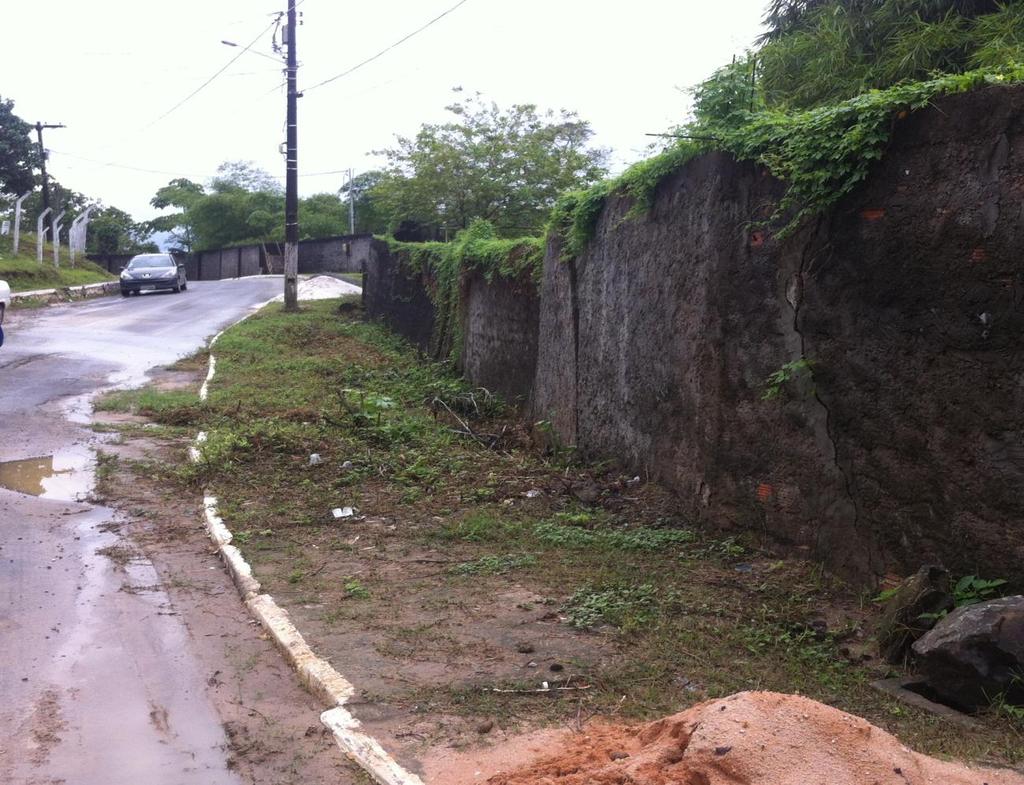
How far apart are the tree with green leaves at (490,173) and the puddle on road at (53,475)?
46.7ft

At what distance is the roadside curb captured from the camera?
398cm

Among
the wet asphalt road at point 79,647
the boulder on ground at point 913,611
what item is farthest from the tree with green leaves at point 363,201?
the boulder on ground at point 913,611

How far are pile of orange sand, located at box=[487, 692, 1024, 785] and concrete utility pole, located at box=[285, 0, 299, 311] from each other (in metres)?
21.5

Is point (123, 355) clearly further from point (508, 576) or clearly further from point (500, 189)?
point (508, 576)

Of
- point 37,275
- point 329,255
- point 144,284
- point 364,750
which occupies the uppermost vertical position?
point 329,255

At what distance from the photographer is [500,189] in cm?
2447

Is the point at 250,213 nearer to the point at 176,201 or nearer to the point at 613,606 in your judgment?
the point at 176,201

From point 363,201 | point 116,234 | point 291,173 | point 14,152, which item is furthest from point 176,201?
point 291,173

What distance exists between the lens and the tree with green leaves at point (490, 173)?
24.4 metres

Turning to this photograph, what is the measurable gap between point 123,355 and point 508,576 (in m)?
13.1

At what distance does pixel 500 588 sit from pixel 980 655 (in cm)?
291

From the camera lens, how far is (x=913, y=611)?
4.85m

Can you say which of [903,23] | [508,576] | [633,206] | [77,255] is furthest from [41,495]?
[77,255]

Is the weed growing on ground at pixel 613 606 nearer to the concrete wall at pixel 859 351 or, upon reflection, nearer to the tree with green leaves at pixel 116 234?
the concrete wall at pixel 859 351
